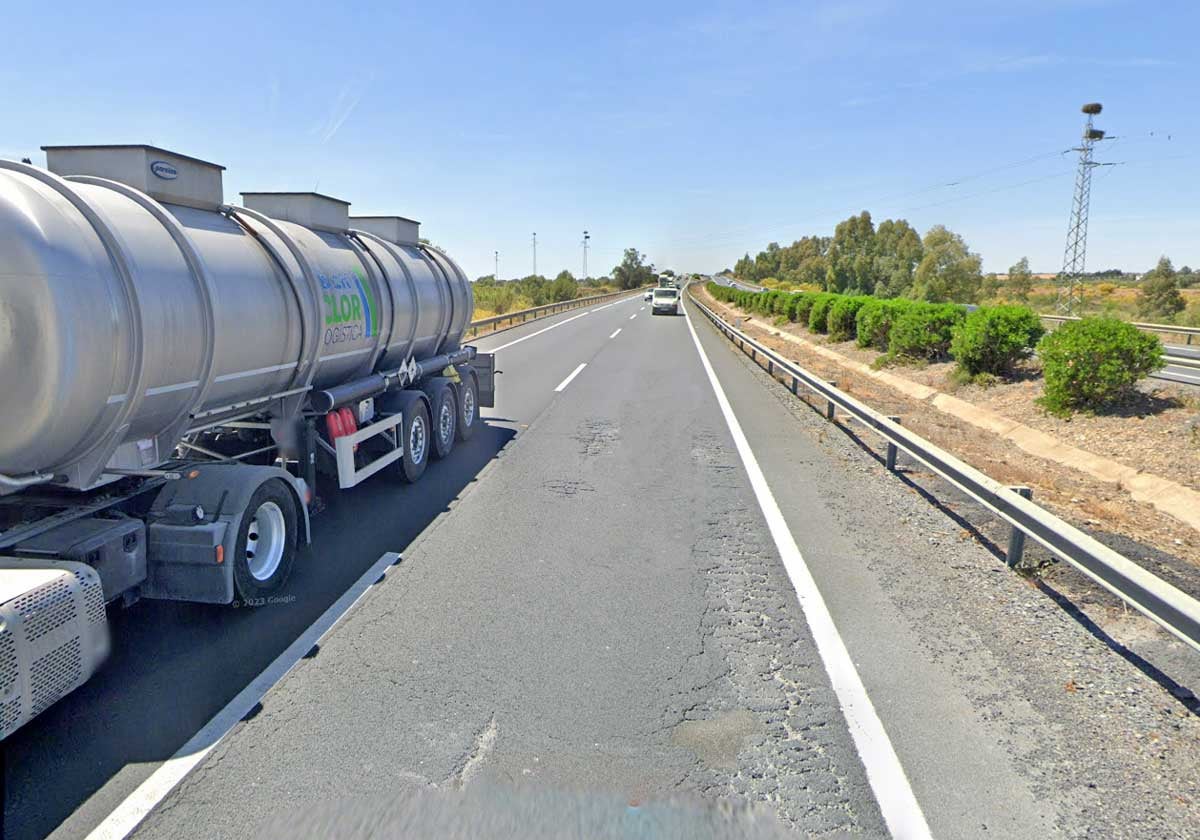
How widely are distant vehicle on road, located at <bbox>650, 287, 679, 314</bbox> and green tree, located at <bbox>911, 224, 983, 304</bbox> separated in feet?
88.8

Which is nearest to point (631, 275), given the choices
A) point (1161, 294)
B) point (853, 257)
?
point (853, 257)

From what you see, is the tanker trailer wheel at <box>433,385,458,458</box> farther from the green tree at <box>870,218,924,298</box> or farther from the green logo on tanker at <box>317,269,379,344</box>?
the green tree at <box>870,218,924,298</box>

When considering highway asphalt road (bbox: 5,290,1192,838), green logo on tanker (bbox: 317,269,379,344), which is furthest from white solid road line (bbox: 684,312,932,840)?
green logo on tanker (bbox: 317,269,379,344)

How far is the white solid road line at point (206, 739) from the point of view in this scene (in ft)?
10.6

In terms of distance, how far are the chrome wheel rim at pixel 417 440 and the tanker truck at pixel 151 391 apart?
940mm

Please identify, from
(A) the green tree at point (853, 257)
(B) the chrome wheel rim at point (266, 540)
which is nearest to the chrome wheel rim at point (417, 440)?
(B) the chrome wheel rim at point (266, 540)

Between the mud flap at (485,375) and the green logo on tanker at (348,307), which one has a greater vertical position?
the green logo on tanker at (348,307)

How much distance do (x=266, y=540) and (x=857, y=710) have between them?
4.17m

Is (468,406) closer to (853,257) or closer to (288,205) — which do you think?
(288,205)

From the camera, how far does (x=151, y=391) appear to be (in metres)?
4.75

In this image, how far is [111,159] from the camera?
5332 millimetres

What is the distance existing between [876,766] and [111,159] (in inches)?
238

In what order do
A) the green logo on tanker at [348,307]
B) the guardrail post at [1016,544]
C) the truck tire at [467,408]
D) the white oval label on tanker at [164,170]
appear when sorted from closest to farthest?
1. the white oval label on tanker at [164,170]
2. the guardrail post at [1016,544]
3. the green logo on tanker at [348,307]
4. the truck tire at [467,408]

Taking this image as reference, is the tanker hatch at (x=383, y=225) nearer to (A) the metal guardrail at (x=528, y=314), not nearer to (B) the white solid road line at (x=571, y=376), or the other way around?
(B) the white solid road line at (x=571, y=376)
